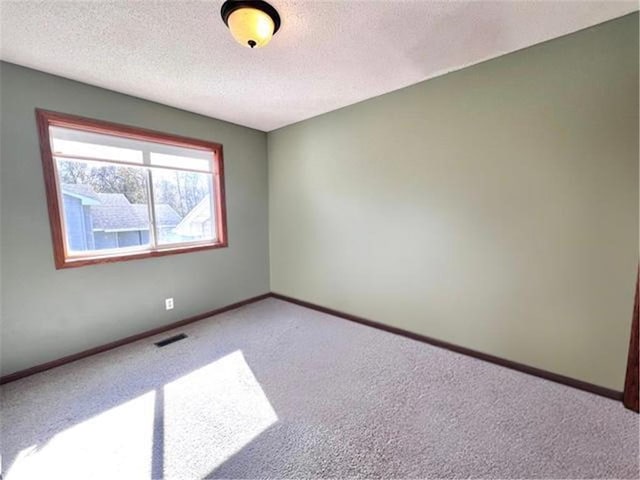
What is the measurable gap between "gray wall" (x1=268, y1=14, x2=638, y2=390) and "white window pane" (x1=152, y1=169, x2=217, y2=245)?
59.4 inches

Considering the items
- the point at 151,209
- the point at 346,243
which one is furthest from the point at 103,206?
the point at 346,243

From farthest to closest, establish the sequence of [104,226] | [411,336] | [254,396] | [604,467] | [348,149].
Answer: [348,149] < [411,336] < [104,226] < [254,396] < [604,467]

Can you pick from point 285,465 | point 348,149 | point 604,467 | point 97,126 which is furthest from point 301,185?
point 604,467

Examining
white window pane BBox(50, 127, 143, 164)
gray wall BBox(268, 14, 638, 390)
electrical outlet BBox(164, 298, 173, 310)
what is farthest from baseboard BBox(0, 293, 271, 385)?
white window pane BBox(50, 127, 143, 164)

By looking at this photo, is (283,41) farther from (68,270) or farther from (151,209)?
(68,270)

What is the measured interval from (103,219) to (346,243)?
2422mm

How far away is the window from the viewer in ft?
7.48

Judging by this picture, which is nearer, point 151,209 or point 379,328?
point 151,209

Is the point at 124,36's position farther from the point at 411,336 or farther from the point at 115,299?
the point at 411,336

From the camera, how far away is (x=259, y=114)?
315 centimetres

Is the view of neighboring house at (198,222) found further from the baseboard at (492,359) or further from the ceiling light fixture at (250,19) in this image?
the ceiling light fixture at (250,19)

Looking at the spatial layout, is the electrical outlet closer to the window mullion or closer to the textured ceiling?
the window mullion

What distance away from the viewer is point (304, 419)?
171 centimetres

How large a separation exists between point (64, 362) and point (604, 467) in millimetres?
3736
